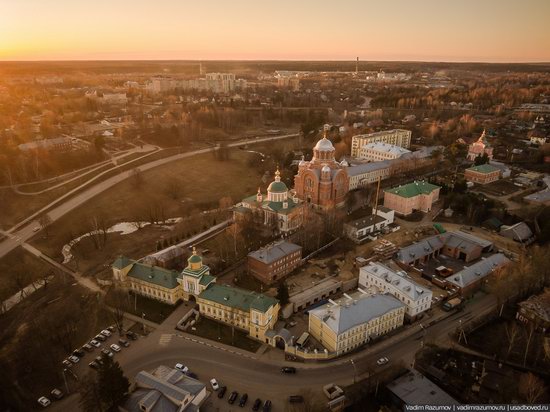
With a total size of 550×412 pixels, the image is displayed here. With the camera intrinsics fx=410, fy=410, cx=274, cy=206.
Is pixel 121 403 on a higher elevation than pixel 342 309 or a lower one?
lower

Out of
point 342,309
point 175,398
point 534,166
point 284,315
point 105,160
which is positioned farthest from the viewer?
point 105,160

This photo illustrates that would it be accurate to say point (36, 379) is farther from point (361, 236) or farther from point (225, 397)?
point (361, 236)

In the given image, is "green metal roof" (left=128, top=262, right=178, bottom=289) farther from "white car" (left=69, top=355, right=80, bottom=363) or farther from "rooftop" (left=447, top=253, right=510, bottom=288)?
"rooftop" (left=447, top=253, right=510, bottom=288)

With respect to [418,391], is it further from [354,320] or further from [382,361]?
[354,320]

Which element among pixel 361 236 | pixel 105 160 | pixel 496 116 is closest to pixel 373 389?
pixel 361 236

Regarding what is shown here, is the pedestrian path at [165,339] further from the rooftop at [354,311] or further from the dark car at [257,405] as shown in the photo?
the rooftop at [354,311]

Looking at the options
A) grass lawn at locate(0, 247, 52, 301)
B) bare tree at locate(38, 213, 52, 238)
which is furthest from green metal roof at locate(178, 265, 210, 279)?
bare tree at locate(38, 213, 52, 238)

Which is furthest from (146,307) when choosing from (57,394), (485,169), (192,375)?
(485,169)
